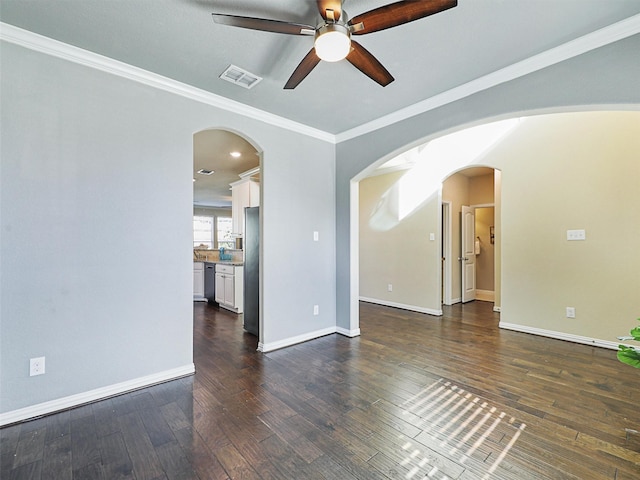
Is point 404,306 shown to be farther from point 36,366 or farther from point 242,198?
point 36,366

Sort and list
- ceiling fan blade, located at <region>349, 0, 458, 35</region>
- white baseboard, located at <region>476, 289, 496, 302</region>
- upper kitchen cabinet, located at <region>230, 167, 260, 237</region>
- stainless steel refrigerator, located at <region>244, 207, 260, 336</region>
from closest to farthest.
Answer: ceiling fan blade, located at <region>349, 0, 458, 35</region> → stainless steel refrigerator, located at <region>244, 207, 260, 336</region> → upper kitchen cabinet, located at <region>230, 167, 260, 237</region> → white baseboard, located at <region>476, 289, 496, 302</region>

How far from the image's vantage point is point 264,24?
5.47 feet

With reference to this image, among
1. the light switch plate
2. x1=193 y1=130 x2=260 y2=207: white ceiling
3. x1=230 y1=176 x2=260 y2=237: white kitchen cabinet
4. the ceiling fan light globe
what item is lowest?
the light switch plate

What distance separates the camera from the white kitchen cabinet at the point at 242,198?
222 inches

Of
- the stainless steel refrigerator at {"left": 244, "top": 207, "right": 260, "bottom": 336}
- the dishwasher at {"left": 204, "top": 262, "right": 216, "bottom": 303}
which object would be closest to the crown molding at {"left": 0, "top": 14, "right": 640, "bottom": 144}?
the stainless steel refrigerator at {"left": 244, "top": 207, "right": 260, "bottom": 336}

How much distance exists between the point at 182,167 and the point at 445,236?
4997mm

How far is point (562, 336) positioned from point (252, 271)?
164 inches

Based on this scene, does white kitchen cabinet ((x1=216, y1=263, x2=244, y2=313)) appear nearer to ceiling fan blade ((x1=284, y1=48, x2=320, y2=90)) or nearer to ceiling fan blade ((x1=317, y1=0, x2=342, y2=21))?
ceiling fan blade ((x1=284, y1=48, x2=320, y2=90))

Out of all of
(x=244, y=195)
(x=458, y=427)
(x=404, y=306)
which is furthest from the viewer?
(x=244, y=195)

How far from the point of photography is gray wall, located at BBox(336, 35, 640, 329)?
6.63 feet

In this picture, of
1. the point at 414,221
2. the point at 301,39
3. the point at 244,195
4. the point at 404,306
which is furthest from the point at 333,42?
the point at 404,306

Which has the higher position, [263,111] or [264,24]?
[263,111]

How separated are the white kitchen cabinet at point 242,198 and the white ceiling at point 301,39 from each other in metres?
2.72

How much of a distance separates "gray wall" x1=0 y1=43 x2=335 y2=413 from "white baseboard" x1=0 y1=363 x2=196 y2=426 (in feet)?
0.13
